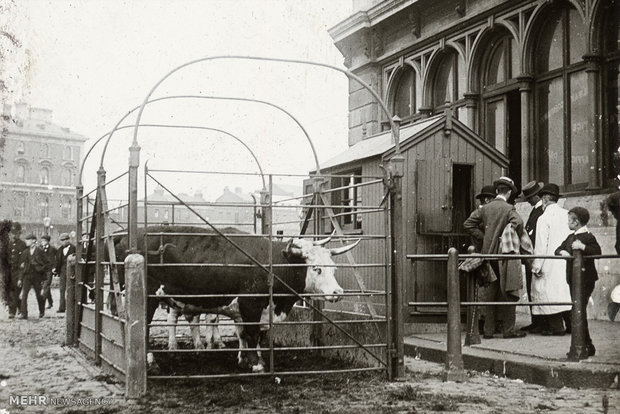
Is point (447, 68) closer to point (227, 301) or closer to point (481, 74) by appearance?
point (481, 74)

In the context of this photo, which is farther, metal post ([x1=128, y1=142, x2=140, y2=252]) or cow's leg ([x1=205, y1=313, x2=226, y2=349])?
cow's leg ([x1=205, y1=313, x2=226, y2=349])

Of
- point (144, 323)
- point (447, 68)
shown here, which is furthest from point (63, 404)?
point (447, 68)

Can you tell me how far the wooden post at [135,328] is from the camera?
816 centimetres

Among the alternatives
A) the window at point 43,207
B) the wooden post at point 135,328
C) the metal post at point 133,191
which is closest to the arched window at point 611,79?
the metal post at point 133,191

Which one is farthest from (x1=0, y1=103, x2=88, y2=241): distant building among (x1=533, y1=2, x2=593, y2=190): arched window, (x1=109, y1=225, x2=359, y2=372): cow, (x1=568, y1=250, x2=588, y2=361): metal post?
(x1=533, y1=2, x2=593, y2=190): arched window

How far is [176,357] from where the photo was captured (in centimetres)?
1113

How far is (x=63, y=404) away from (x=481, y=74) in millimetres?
11737

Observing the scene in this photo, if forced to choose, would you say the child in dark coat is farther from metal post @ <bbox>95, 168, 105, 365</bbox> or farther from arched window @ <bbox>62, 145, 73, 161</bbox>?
arched window @ <bbox>62, 145, 73, 161</bbox>

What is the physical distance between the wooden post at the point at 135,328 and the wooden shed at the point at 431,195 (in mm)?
4786

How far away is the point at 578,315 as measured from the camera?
8.93m

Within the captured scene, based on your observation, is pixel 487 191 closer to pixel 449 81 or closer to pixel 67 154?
pixel 449 81

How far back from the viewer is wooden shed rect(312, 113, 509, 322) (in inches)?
496

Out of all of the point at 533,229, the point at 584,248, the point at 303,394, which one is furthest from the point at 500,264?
the point at 303,394

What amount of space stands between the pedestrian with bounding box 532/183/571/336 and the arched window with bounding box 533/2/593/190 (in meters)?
2.01
